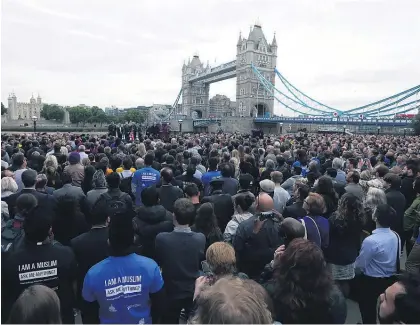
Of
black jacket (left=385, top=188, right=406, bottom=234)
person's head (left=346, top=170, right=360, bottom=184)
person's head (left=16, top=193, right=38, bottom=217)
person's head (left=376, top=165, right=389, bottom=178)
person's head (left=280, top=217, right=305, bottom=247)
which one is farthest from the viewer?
person's head (left=376, top=165, right=389, bottom=178)

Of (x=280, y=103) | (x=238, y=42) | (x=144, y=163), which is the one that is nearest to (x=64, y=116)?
(x=238, y=42)

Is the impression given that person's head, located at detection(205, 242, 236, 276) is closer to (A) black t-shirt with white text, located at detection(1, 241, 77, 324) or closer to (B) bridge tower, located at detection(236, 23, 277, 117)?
(A) black t-shirt with white text, located at detection(1, 241, 77, 324)

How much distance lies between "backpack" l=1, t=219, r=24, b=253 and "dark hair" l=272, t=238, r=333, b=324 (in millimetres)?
2781

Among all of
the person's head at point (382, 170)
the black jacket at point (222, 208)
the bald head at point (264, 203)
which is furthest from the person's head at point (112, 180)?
the person's head at point (382, 170)

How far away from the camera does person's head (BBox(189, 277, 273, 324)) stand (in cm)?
169

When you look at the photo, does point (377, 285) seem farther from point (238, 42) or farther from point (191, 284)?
point (238, 42)

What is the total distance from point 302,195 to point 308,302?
309 cm

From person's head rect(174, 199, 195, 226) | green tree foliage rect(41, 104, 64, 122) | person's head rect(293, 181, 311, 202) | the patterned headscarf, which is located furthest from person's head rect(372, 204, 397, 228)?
green tree foliage rect(41, 104, 64, 122)

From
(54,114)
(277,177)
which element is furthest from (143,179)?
(54,114)

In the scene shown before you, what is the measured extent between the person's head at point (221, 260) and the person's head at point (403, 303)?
1196 millimetres

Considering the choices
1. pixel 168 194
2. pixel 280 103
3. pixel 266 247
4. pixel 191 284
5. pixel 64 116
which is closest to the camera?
pixel 191 284

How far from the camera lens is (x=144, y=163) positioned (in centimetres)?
841

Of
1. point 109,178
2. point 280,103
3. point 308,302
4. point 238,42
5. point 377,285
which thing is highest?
point 238,42

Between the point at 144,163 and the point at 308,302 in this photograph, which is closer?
the point at 308,302
